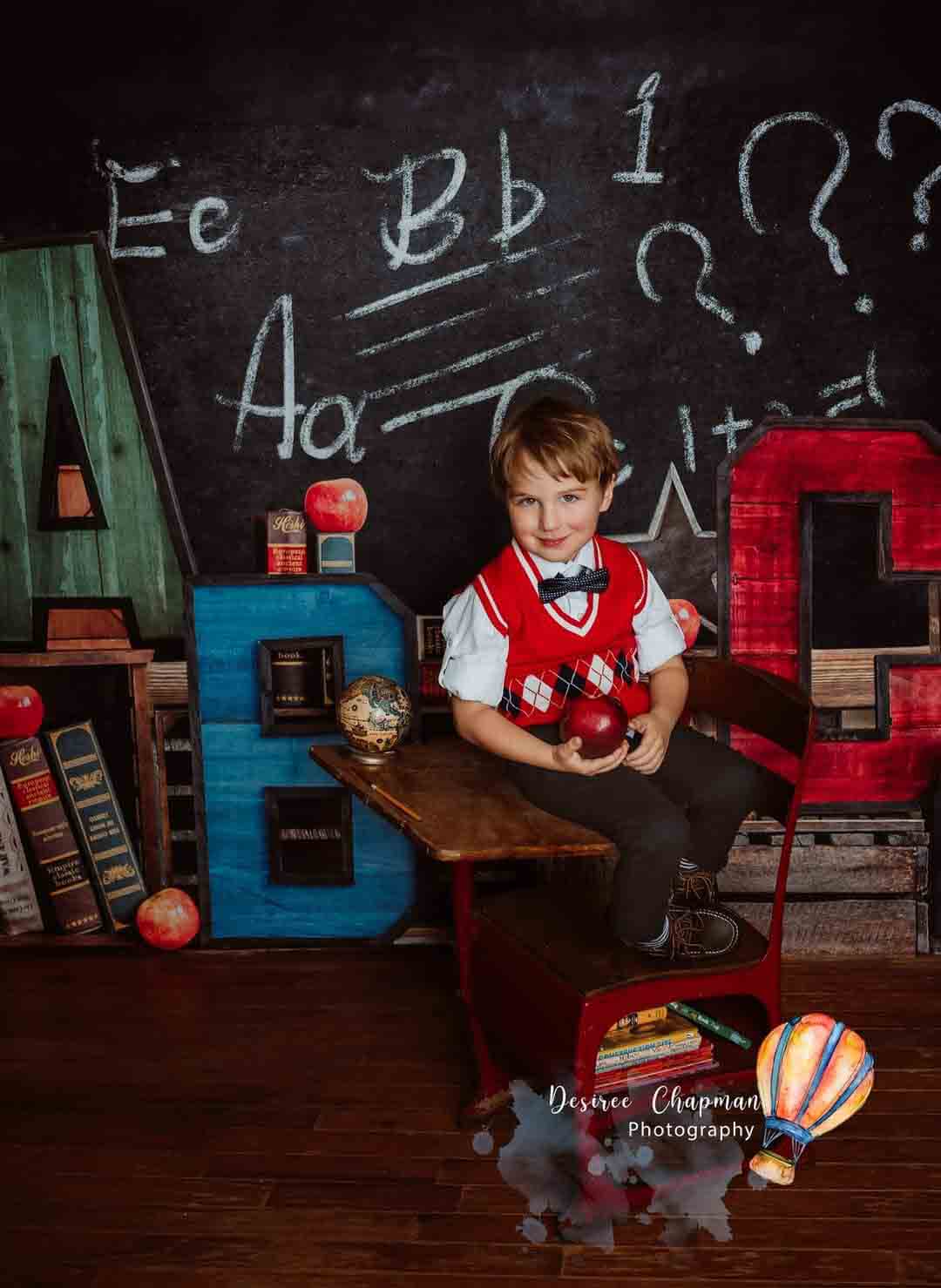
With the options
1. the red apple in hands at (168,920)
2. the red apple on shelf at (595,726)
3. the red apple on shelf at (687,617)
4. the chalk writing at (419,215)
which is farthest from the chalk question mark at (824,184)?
the red apple in hands at (168,920)

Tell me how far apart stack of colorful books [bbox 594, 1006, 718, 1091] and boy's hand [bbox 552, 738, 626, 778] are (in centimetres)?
56

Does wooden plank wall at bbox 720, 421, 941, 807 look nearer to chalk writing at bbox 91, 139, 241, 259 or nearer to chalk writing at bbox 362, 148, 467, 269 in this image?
chalk writing at bbox 362, 148, 467, 269

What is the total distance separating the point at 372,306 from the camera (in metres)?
3.21

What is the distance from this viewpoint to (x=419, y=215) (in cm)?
317

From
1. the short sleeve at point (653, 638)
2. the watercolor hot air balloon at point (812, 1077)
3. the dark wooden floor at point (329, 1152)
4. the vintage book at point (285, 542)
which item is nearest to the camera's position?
the watercolor hot air balloon at point (812, 1077)

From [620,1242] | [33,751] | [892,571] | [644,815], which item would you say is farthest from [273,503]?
[620,1242]

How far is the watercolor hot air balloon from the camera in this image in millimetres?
1880

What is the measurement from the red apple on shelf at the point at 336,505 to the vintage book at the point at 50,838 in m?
1.13

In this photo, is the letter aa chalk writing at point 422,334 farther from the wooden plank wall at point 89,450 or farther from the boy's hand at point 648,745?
the boy's hand at point 648,745

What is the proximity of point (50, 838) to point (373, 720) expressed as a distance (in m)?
1.30

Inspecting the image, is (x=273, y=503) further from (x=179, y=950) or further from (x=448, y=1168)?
(x=448, y=1168)

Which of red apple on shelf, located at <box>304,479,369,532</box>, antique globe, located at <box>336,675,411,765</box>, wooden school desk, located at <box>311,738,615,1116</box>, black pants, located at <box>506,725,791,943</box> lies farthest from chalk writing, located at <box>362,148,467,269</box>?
black pants, located at <box>506,725,791,943</box>

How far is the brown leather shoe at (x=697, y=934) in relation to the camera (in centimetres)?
231

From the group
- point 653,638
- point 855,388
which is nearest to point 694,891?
point 653,638
